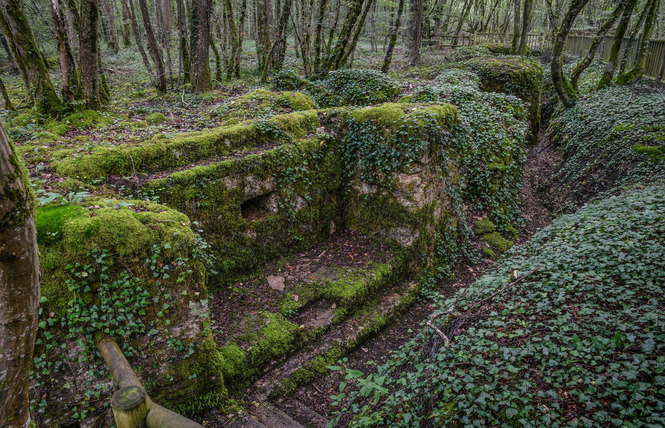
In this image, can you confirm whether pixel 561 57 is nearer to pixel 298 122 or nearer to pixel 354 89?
pixel 354 89

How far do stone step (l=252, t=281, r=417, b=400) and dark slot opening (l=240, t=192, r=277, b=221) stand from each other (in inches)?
107

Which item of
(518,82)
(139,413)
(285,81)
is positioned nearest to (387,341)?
(139,413)

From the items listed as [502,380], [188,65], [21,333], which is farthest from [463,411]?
[188,65]

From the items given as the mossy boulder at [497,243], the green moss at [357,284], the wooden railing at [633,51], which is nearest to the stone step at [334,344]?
the green moss at [357,284]

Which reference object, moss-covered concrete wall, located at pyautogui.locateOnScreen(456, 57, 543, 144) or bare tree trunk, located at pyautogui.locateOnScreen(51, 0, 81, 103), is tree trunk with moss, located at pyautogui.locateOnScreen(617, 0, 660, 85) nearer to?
moss-covered concrete wall, located at pyautogui.locateOnScreen(456, 57, 543, 144)

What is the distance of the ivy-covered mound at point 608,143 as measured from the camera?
8375mm

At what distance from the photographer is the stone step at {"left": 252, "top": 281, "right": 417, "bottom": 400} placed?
5.05 meters

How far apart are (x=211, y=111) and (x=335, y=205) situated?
433 centimetres

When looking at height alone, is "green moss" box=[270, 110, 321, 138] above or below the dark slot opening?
above

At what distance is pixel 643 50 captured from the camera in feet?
42.3

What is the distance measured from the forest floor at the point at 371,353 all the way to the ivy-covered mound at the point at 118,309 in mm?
841

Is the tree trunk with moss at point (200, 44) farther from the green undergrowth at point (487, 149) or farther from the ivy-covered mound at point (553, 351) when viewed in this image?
the ivy-covered mound at point (553, 351)

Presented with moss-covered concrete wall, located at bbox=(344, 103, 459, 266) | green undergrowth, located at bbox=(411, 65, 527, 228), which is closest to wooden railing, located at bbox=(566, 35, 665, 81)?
green undergrowth, located at bbox=(411, 65, 527, 228)

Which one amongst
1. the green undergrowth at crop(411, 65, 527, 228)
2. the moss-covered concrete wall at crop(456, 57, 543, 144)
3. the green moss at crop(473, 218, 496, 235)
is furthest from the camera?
the moss-covered concrete wall at crop(456, 57, 543, 144)
